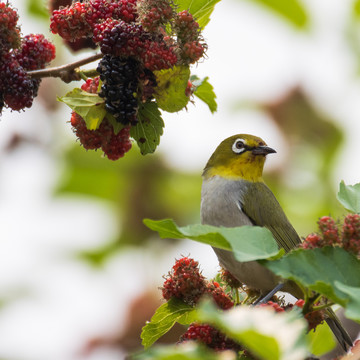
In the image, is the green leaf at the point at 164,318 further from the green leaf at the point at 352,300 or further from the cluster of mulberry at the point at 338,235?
the green leaf at the point at 352,300

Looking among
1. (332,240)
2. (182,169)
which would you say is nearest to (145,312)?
(182,169)

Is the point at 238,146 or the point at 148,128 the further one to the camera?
the point at 238,146

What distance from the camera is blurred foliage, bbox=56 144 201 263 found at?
7.40m

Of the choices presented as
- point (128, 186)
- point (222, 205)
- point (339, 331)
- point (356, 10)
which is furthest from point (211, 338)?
point (356, 10)

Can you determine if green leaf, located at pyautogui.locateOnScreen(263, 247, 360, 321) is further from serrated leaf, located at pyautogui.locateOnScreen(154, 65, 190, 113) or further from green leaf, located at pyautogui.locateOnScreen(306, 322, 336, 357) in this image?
serrated leaf, located at pyautogui.locateOnScreen(154, 65, 190, 113)

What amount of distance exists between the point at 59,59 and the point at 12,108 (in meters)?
3.24

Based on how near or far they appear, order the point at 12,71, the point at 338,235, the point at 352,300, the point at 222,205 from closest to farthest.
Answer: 1. the point at 352,300
2. the point at 338,235
3. the point at 12,71
4. the point at 222,205

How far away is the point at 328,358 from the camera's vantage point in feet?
13.7

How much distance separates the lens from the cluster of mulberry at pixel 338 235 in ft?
9.34

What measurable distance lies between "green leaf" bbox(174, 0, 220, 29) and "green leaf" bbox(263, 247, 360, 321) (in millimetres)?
1574

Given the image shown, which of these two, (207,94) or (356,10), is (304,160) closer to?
(356,10)

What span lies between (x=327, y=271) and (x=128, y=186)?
197 inches

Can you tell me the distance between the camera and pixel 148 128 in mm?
3650

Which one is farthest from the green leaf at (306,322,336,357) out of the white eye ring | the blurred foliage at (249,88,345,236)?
the blurred foliage at (249,88,345,236)
